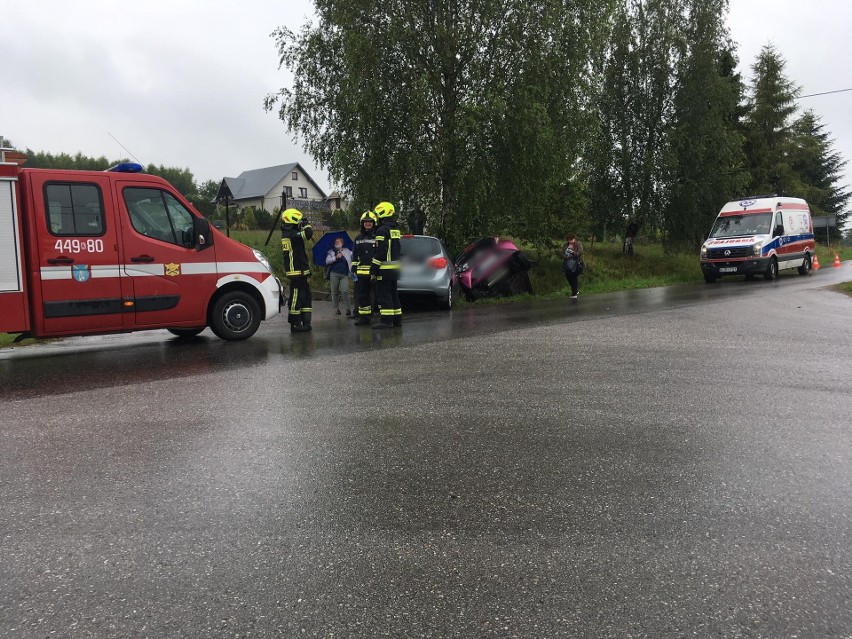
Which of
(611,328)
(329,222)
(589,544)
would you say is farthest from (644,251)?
(589,544)

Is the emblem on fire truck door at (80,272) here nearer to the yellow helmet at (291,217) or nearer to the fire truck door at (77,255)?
the fire truck door at (77,255)

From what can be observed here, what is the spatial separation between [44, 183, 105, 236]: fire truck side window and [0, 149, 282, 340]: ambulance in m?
0.01

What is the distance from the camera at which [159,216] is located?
10.1 meters

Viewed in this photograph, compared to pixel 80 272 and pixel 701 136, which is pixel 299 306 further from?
pixel 701 136

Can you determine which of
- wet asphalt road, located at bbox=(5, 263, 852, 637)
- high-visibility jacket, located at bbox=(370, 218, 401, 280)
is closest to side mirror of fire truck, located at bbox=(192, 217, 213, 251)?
wet asphalt road, located at bbox=(5, 263, 852, 637)

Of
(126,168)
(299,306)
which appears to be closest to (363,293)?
(299,306)

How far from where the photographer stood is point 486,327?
1217 centimetres

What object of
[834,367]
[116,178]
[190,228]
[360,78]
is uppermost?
[360,78]

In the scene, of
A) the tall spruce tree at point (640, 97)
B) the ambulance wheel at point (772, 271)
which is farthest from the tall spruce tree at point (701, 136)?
the ambulance wheel at point (772, 271)

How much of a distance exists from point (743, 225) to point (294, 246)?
59.1ft

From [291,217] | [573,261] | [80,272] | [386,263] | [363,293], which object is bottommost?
[363,293]

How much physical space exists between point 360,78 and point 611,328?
10621 mm

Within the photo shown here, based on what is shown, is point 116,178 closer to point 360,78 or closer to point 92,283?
point 92,283

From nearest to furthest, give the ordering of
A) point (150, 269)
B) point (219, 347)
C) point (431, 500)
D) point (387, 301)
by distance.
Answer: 1. point (431, 500)
2. point (150, 269)
3. point (219, 347)
4. point (387, 301)
